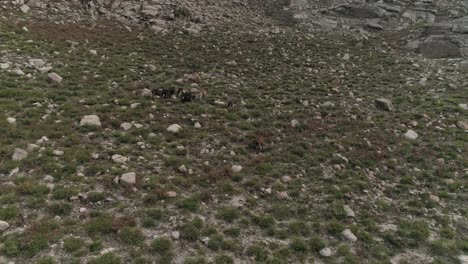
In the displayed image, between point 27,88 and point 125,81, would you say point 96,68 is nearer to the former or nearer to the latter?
point 125,81

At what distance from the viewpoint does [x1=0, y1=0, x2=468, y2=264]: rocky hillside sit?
9758 millimetres

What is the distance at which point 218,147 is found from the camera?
14258 millimetres

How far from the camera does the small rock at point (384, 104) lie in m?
18.9

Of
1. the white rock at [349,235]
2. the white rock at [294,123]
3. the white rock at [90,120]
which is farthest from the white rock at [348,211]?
the white rock at [90,120]

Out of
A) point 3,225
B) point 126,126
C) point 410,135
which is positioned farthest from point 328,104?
point 3,225

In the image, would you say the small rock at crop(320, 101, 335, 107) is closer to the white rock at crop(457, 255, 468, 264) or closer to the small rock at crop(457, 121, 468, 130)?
the small rock at crop(457, 121, 468, 130)

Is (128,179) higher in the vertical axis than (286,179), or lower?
higher

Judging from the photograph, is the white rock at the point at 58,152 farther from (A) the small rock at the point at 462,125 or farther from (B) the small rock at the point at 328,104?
(A) the small rock at the point at 462,125

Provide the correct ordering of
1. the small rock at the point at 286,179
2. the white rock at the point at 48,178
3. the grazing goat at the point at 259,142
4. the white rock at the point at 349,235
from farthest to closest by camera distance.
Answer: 1. the grazing goat at the point at 259,142
2. the small rock at the point at 286,179
3. the white rock at the point at 48,178
4. the white rock at the point at 349,235

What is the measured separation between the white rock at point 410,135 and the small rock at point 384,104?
2.61 meters

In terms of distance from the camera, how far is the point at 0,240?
8.61 metres

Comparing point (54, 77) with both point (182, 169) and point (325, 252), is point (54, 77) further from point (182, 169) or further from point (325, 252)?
point (325, 252)

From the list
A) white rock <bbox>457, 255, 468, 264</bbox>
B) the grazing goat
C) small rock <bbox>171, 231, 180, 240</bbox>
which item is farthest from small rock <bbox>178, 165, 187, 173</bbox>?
white rock <bbox>457, 255, 468, 264</bbox>

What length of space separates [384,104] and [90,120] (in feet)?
48.6
